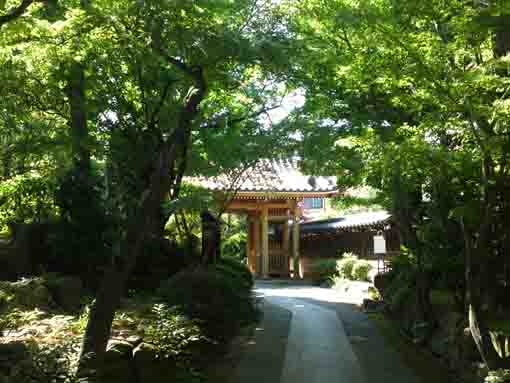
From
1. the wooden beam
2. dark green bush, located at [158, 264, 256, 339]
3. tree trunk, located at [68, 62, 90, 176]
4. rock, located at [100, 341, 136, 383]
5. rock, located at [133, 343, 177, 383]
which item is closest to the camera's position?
rock, located at [100, 341, 136, 383]

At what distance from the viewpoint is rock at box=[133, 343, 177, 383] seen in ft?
18.2

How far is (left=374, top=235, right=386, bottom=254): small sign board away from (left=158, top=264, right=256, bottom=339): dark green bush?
497 inches

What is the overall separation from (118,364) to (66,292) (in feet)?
11.3

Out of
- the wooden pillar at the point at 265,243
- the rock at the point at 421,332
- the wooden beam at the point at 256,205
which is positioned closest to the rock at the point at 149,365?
the rock at the point at 421,332

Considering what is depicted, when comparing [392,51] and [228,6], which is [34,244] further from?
[392,51]

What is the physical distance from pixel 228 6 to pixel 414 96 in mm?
3225

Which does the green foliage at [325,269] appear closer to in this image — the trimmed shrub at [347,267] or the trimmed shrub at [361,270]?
the trimmed shrub at [347,267]

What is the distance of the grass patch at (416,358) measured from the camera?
6785mm

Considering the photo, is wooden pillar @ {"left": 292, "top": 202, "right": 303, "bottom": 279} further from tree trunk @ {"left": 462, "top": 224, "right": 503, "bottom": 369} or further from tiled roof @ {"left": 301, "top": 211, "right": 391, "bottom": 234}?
tree trunk @ {"left": 462, "top": 224, "right": 503, "bottom": 369}

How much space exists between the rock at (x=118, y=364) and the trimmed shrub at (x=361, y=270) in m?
13.3

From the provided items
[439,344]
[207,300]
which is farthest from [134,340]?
[439,344]

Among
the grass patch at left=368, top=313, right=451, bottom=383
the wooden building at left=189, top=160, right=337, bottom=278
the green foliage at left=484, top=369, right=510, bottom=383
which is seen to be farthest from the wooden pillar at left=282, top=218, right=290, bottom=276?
the green foliage at left=484, top=369, right=510, bottom=383

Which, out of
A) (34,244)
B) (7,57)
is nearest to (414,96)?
(7,57)

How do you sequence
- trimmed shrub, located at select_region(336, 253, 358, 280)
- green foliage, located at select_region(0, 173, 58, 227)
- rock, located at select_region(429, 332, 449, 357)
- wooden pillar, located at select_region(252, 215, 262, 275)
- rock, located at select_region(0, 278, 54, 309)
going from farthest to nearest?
wooden pillar, located at select_region(252, 215, 262, 275)
trimmed shrub, located at select_region(336, 253, 358, 280)
green foliage, located at select_region(0, 173, 58, 227)
rock, located at select_region(429, 332, 449, 357)
rock, located at select_region(0, 278, 54, 309)
